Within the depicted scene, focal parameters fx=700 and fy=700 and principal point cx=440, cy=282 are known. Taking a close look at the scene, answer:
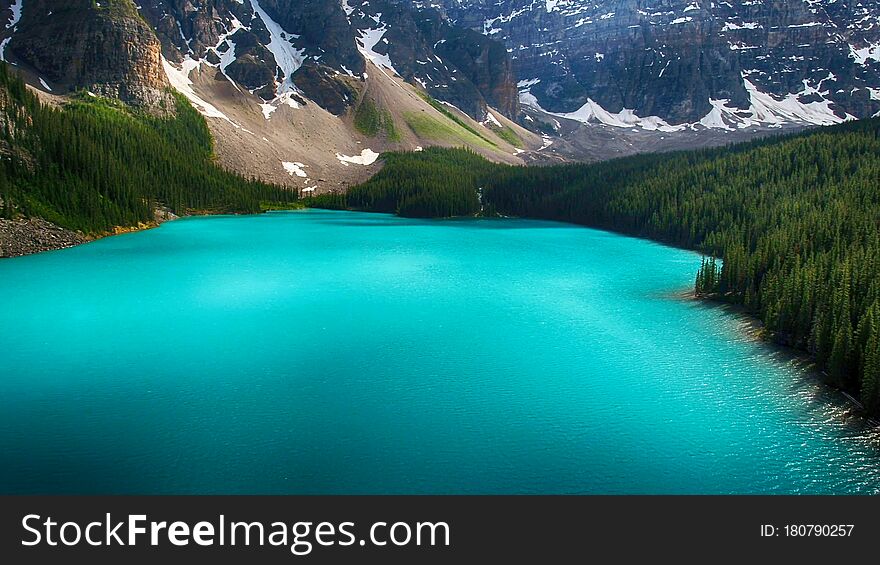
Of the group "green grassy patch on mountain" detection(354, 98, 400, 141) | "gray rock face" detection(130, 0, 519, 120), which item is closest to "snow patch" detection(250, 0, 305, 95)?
"gray rock face" detection(130, 0, 519, 120)

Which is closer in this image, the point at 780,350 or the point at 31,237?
the point at 780,350

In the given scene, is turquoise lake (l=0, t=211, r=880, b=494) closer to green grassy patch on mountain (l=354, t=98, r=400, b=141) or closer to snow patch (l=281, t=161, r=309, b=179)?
snow patch (l=281, t=161, r=309, b=179)

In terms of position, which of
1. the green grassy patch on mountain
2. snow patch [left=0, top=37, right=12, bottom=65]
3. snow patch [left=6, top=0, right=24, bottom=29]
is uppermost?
snow patch [left=6, top=0, right=24, bottom=29]

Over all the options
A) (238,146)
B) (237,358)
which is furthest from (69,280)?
(238,146)

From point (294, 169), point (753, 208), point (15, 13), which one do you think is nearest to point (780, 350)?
point (753, 208)

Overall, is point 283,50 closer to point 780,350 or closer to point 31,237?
point 31,237

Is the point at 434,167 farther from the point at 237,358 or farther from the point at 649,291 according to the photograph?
the point at 237,358

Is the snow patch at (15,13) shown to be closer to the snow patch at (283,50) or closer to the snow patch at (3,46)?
the snow patch at (3,46)
